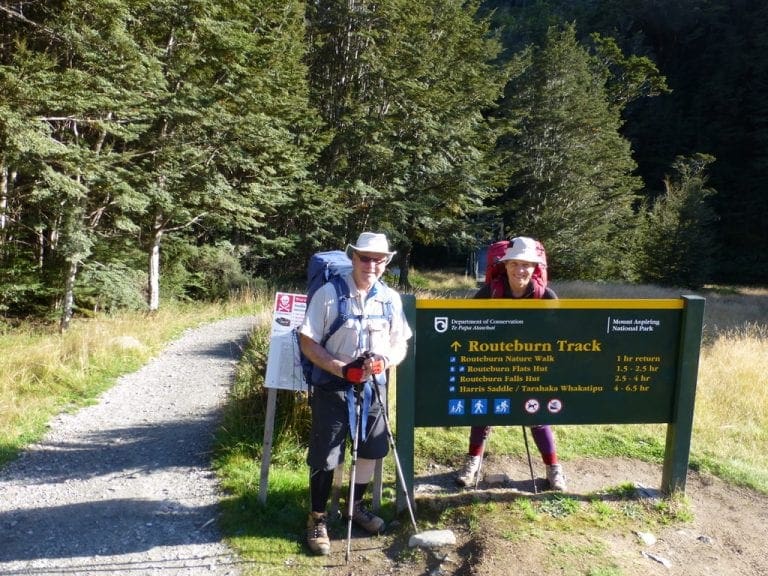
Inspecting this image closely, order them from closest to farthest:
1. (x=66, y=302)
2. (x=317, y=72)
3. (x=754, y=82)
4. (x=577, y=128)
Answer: (x=66, y=302)
(x=317, y=72)
(x=577, y=128)
(x=754, y=82)

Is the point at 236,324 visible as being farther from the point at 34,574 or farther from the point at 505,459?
the point at 34,574

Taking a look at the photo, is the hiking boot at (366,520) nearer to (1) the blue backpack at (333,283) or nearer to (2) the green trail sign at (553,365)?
(2) the green trail sign at (553,365)

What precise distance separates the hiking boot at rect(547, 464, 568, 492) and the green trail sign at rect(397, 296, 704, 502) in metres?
0.47

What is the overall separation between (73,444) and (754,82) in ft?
178

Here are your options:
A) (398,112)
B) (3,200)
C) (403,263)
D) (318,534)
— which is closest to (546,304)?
(318,534)

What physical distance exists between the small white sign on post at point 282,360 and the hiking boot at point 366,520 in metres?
0.66

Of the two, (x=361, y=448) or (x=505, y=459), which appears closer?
(x=361, y=448)

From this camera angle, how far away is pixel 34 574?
323 centimetres

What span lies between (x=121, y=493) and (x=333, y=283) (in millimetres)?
2388

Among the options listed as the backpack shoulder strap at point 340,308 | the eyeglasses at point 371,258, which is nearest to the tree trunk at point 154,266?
the backpack shoulder strap at point 340,308

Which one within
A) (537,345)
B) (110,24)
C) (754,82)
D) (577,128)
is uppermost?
(754,82)

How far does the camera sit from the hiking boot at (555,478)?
4.33 metres

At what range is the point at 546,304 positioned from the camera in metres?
4.00

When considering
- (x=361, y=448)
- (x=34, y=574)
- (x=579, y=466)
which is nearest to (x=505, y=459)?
(x=579, y=466)
